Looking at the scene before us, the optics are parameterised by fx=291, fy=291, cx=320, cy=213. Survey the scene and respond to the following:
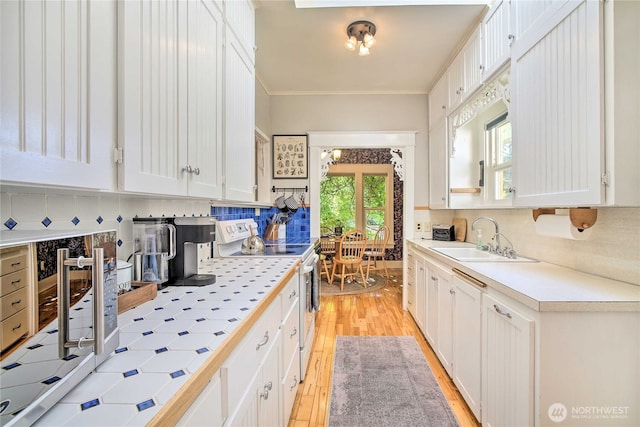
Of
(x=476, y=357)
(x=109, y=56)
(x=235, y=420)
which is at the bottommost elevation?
(x=476, y=357)

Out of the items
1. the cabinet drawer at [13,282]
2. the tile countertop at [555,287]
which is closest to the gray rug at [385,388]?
the tile countertop at [555,287]

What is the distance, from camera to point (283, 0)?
2010 millimetres

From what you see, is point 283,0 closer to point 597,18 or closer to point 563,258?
point 597,18

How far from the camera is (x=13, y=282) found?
43 centimetres

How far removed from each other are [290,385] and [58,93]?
5.39ft

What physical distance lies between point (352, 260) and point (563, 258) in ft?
10.0

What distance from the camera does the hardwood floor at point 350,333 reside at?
1.74 meters

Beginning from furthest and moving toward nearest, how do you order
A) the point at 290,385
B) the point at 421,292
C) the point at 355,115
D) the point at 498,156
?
the point at 355,115 → the point at 421,292 → the point at 498,156 → the point at 290,385

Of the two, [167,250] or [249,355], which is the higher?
[167,250]

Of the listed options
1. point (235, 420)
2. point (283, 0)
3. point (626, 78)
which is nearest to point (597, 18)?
point (626, 78)

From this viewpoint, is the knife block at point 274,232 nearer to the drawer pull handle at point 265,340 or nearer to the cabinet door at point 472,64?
the drawer pull handle at point 265,340

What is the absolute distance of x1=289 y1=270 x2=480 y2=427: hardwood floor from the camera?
1.74m

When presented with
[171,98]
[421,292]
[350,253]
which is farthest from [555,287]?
[350,253]

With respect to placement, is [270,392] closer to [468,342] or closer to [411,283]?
[468,342]
